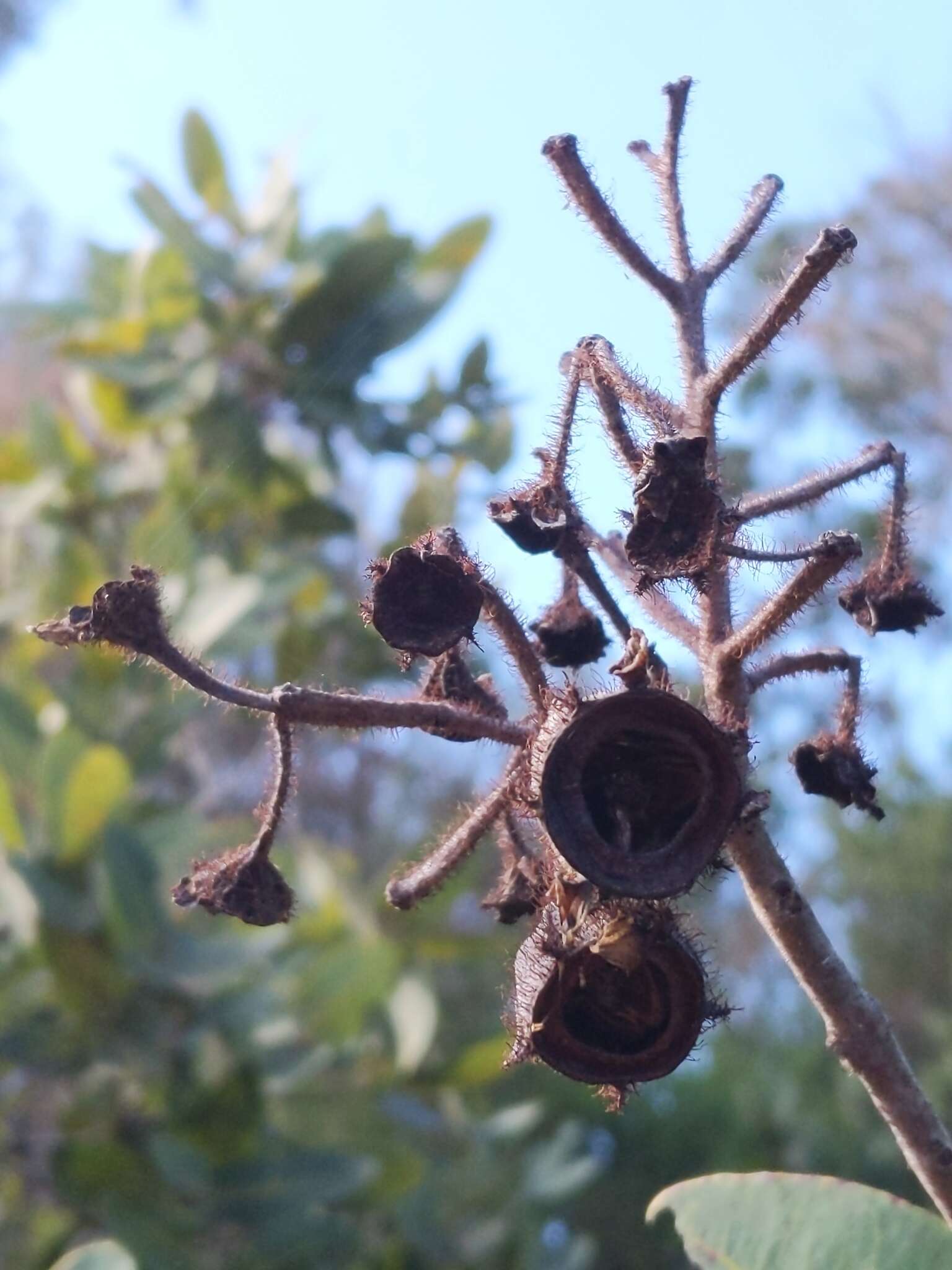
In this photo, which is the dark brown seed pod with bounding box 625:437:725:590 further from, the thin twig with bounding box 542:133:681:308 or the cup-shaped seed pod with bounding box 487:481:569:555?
the thin twig with bounding box 542:133:681:308

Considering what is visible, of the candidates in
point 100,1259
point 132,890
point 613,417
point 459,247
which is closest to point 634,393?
point 613,417

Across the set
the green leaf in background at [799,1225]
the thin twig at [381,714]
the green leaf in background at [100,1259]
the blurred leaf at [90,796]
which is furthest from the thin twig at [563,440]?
the blurred leaf at [90,796]

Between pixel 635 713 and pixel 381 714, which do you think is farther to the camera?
pixel 381 714

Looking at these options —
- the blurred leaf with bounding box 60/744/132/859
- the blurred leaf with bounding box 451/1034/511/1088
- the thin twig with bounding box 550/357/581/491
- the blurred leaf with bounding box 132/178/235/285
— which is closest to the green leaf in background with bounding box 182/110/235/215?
the blurred leaf with bounding box 132/178/235/285

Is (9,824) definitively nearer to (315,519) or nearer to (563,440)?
(315,519)

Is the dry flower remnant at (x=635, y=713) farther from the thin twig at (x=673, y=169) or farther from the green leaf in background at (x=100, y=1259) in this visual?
the green leaf in background at (x=100, y=1259)

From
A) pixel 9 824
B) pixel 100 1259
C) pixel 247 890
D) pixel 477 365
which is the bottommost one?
pixel 100 1259
